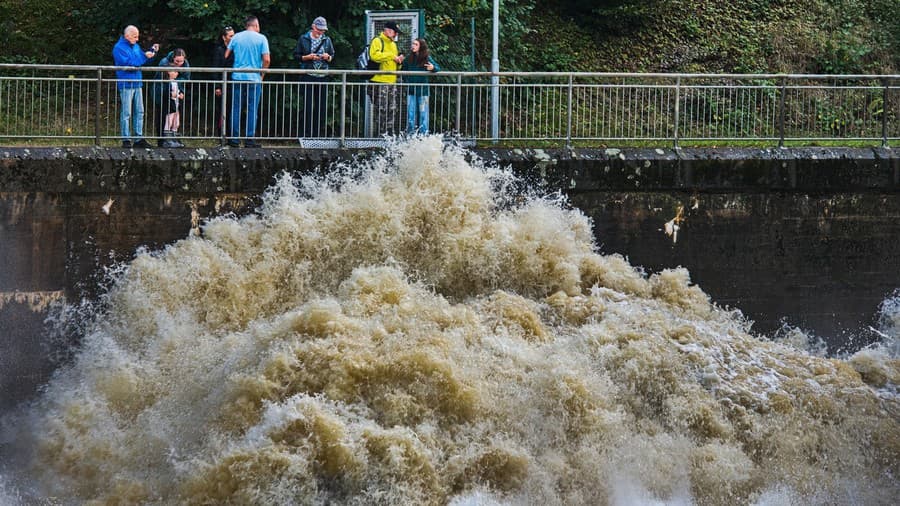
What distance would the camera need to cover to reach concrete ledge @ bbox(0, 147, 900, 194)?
1291 cm

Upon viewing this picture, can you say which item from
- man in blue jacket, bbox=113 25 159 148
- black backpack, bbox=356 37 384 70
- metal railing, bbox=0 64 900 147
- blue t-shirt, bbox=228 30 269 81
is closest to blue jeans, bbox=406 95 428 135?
metal railing, bbox=0 64 900 147

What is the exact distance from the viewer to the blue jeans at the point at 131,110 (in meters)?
13.9

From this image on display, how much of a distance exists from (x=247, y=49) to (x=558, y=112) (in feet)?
12.3

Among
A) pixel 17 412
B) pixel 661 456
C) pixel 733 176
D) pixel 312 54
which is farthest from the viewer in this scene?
pixel 312 54

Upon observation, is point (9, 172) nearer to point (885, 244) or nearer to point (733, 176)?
point (733, 176)

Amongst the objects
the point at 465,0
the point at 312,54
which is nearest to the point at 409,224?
the point at 312,54

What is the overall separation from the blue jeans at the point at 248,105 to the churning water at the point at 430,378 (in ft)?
3.98

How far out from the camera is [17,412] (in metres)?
12.7

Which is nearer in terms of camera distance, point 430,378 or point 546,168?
point 430,378

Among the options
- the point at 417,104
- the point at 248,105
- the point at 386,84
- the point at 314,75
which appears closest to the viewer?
the point at 248,105

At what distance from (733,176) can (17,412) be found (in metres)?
8.20

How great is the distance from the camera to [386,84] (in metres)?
14.4

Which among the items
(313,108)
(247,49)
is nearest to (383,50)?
(313,108)

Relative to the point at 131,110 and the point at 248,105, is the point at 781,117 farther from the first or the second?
the point at 131,110
